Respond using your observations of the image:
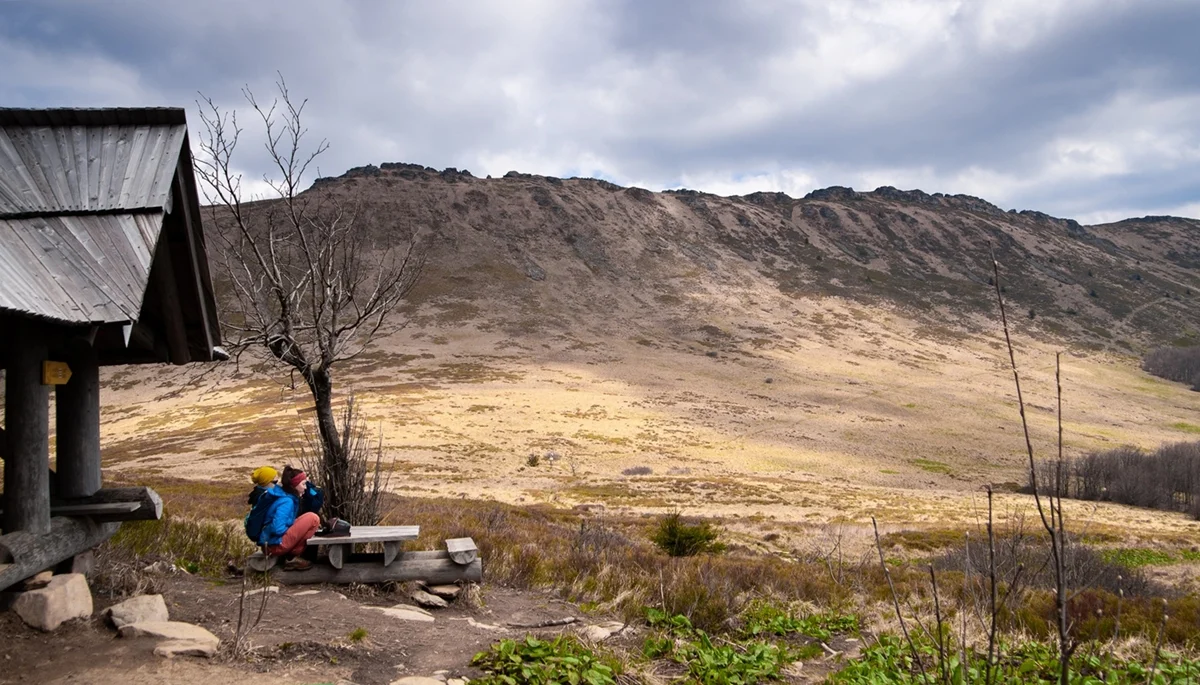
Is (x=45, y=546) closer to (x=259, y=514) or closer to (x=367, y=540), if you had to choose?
(x=259, y=514)

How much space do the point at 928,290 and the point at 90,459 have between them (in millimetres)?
146959

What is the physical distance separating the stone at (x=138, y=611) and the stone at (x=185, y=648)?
0.48 meters

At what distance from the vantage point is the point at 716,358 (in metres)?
91.7

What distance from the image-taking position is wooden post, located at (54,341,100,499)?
250 inches

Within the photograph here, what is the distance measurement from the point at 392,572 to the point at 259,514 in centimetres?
159

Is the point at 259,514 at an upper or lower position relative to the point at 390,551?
upper

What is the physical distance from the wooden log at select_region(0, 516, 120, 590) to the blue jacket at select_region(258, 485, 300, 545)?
1470 mm

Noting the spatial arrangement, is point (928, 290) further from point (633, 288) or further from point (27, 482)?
point (27, 482)

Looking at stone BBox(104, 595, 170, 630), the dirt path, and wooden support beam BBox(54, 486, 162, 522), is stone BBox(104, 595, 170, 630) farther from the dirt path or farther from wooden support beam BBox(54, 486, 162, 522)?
wooden support beam BBox(54, 486, 162, 522)

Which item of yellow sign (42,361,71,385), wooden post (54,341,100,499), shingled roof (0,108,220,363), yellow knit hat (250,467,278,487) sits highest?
shingled roof (0,108,220,363)

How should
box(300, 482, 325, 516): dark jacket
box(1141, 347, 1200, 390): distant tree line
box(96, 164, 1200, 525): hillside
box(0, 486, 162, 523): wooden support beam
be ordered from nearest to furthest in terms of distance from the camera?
box(0, 486, 162, 523): wooden support beam < box(300, 482, 325, 516): dark jacket < box(96, 164, 1200, 525): hillside < box(1141, 347, 1200, 390): distant tree line

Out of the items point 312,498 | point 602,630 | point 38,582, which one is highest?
point 312,498

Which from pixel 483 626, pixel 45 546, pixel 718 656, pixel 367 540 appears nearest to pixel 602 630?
pixel 483 626

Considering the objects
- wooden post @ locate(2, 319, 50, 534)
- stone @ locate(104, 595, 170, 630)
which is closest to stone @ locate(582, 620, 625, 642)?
stone @ locate(104, 595, 170, 630)
